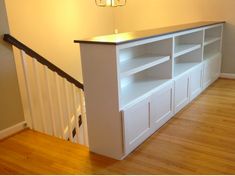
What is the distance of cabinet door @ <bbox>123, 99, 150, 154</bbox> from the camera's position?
2402 mm

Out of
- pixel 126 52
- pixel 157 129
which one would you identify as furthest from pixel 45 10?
pixel 157 129

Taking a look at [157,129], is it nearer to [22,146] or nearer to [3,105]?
[22,146]

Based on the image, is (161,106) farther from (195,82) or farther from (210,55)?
(210,55)

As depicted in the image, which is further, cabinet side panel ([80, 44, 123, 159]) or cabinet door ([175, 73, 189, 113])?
cabinet door ([175, 73, 189, 113])

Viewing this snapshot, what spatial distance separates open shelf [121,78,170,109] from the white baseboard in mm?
1310

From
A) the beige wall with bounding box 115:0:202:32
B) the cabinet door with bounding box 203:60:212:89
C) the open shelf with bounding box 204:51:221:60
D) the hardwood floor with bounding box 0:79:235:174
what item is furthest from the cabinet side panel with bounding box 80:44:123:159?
the beige wall with bounding box 115:0:202:32

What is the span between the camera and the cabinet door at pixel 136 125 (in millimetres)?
2402

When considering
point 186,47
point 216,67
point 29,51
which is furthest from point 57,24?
point 216,67

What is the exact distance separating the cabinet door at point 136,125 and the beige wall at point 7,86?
1.41 m

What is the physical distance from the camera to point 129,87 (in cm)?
294

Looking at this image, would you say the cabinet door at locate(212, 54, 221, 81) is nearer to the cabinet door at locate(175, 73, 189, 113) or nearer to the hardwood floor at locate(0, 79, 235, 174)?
the cabinet door at locate(175, 73, 189, 113)

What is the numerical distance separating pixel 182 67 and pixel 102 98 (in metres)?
1.88

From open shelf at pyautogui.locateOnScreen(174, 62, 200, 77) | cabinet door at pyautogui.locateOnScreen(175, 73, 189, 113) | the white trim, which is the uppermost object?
open shelf at pyautogui.locateOnScreen(174, 62, 200, 77)

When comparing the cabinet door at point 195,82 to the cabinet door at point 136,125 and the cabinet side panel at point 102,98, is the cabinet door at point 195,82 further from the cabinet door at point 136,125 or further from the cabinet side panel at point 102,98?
the cabinet side panel at point 102,98
